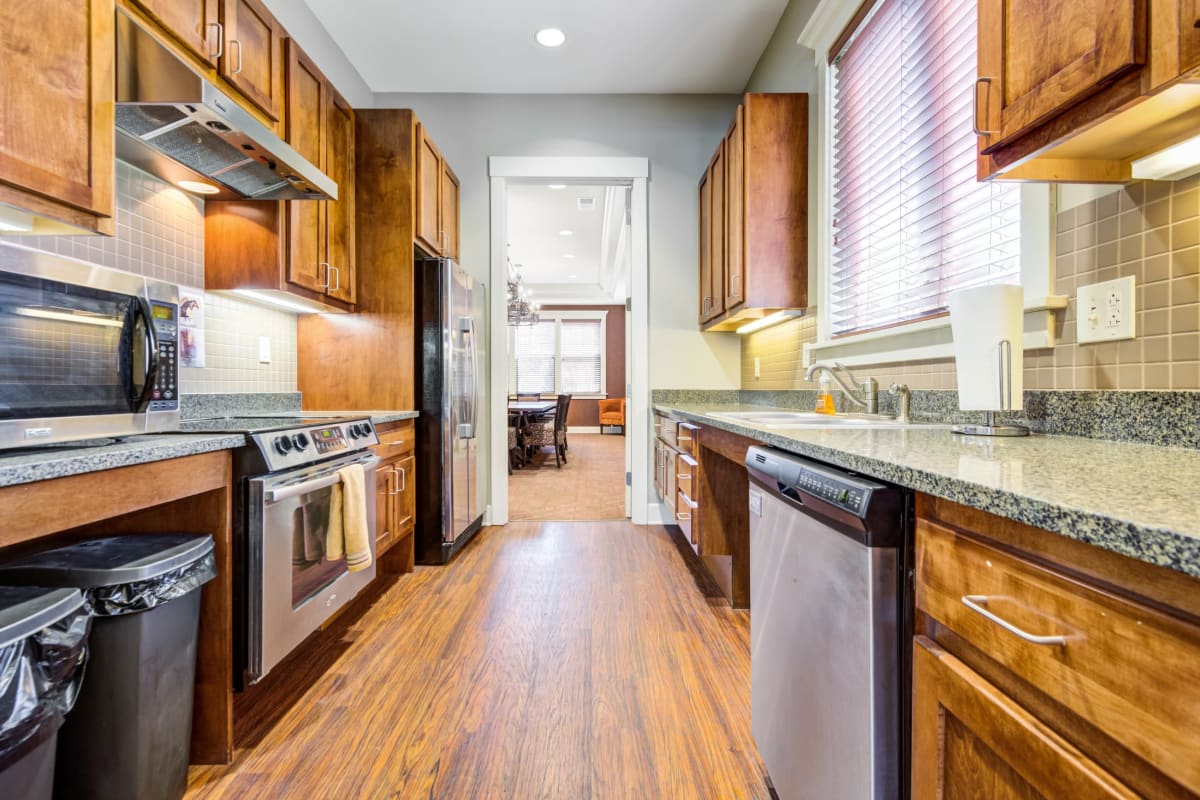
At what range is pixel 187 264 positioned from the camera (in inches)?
83.7

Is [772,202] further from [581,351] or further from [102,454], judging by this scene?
[581,351]

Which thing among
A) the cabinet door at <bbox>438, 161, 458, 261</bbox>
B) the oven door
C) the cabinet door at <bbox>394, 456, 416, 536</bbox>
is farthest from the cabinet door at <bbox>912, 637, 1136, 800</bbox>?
the cabinet door at <bbox>438, 161, 458, 261</bbox>

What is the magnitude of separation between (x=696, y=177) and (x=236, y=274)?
9.46 feet

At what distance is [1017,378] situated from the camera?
119cm

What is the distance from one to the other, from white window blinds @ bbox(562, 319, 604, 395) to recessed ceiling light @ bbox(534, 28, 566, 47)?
734cm

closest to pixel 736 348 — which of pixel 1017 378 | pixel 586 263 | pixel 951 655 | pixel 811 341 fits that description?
pixel 811 341

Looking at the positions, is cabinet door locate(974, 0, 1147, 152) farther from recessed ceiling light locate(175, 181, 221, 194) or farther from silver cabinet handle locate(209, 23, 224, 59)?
recessed ceiling light locate(175, 181, 221, 194)

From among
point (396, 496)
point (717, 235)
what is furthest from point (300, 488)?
point (717, 235)

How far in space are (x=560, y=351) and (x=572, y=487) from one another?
562cm

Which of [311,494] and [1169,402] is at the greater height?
[1169,402]

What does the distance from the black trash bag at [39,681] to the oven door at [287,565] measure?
1.61 feet

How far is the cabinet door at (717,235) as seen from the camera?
10.3ft

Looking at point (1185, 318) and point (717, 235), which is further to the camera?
point (717, 235)

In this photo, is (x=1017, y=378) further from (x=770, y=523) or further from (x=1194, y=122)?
(x=770, y=523)
